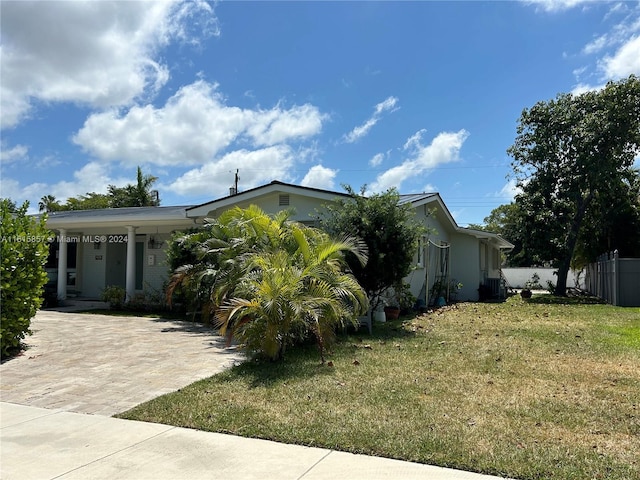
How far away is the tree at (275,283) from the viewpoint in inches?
272

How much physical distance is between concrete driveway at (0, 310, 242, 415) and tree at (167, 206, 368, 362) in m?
0.74

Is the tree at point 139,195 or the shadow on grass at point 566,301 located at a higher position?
the tree at point 139,195

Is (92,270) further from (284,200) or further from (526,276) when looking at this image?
(526,276)

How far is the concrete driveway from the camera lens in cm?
554

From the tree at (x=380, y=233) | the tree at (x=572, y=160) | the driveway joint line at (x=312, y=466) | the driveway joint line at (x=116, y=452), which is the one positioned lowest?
the driveway joint line at (x=116, y=452)

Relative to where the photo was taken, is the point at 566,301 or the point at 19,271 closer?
the point at 19,271

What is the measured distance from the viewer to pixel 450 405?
4953 millimetres

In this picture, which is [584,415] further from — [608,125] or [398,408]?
[608,125]

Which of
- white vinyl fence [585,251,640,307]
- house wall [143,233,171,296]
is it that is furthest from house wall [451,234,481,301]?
house wall [143,233,171,296]

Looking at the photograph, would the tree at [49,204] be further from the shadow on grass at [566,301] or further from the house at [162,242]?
the shadow on grass at [566,301]

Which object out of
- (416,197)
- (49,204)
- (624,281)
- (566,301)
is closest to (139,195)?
(49,204)

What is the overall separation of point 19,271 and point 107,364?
7.06 ft

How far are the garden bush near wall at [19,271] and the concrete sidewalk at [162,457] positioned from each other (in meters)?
3.54

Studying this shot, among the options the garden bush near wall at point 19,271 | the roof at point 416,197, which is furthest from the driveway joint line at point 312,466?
the roof at point 416,197
